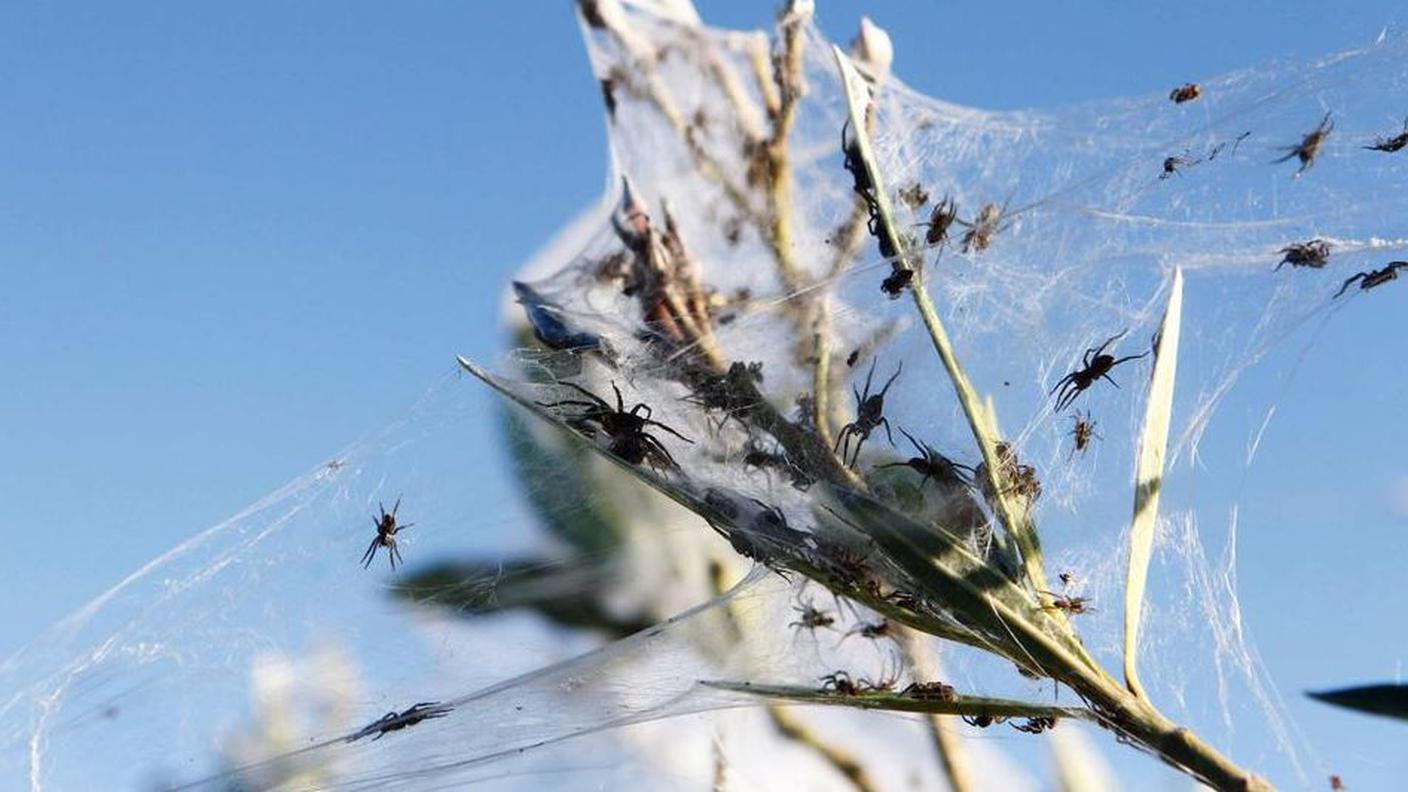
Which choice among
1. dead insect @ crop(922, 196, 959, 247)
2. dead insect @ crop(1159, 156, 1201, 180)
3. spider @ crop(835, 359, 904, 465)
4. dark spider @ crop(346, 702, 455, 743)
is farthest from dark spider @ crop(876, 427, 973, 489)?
dark spider @ crop(346, 702, 455, 743)

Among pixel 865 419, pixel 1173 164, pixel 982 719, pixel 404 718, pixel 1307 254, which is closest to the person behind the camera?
pixel 982 719

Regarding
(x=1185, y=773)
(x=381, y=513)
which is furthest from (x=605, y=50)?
(x=1185, y=773)

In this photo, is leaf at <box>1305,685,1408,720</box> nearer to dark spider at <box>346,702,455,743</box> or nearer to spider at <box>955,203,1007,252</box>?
spider at <box>955,203,1007,252</box>

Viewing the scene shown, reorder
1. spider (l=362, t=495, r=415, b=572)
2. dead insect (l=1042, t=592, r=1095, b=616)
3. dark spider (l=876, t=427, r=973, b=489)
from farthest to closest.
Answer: spider (l=362, t=495, r=415, b=572) → dark spider (l=876, t=427, r=973, b=489) → dead insect (l=1042, t=592, r=1095, b=616)

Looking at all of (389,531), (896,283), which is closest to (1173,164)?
(896,283)

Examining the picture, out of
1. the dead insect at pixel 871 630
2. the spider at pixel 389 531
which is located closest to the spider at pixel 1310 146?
the dead insect at pixel 871 630

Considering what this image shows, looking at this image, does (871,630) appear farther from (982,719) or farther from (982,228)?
(982,228)
